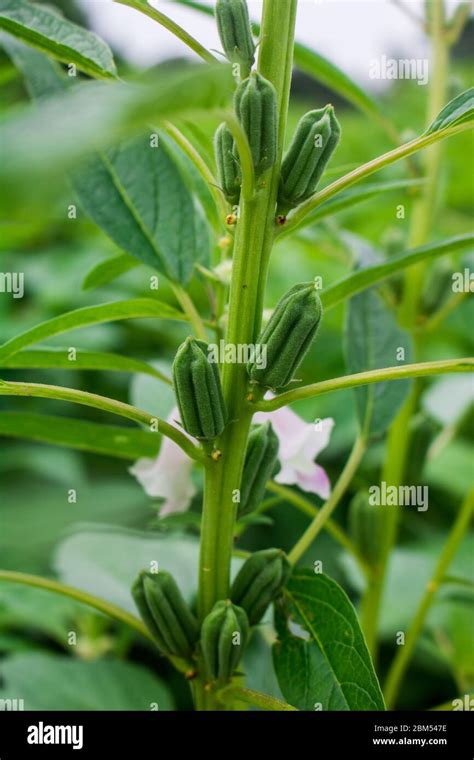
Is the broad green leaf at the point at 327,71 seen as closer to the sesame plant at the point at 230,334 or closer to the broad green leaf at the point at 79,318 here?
the sesame plant at the point at 230,334

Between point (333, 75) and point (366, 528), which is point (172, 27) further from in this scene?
point (366, 528)

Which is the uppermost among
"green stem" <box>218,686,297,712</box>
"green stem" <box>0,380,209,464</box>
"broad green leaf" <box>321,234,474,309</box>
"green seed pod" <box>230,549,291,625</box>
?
"broad green leaf" <box>321,234,474,309</box>

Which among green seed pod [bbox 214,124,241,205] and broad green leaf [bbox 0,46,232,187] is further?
green seed pod [bbox 214,124,241,205]

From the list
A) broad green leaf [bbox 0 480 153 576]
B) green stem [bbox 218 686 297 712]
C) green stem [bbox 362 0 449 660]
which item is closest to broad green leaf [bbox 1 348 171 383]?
green stem [bbox 218 686 297 712]

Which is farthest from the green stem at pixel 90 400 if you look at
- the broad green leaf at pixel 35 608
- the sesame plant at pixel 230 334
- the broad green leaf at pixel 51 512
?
the broad green leaf at pixel 51 512

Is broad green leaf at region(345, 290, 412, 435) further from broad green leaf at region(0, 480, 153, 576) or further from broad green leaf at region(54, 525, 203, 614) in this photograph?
broad green leaf at region(0, 480, 153, 576)

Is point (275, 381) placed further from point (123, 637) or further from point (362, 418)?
point (123, 637)
